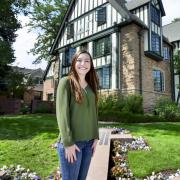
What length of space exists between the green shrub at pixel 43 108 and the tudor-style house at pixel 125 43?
15.7ft

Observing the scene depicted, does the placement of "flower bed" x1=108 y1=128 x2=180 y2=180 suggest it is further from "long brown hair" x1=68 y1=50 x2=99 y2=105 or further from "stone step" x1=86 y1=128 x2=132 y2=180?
"long brown hair" x1=68 y1=50 x2=99 y2=105

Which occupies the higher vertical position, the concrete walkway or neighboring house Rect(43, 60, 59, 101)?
neighboring house Rect(43, 60, 59, 101)

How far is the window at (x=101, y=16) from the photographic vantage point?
21.1 m

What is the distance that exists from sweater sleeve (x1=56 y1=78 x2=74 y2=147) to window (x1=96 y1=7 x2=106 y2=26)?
19016 mm

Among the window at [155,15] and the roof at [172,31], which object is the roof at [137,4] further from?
the roof at [172,31]

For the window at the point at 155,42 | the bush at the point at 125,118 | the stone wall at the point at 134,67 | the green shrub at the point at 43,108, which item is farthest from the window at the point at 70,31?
the bush at the point at 125,118

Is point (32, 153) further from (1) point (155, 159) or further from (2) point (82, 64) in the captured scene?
(2) point (82, 64)

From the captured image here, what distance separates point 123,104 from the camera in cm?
1752

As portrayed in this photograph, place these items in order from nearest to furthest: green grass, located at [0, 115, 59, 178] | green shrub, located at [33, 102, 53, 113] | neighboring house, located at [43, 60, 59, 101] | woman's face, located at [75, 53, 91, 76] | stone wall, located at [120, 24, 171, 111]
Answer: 1. woman's face, located at [75, 53, 91, 76]
2. green grass, located at [0, 115, 59, 178]
3. stone wall, located at [120, 24, 171, 111]
4. green shrub, located at [33, 102, 53, 113]
5. neighboring house, located at [43, 60, 59, 101]

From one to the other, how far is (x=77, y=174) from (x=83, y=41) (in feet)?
67.4

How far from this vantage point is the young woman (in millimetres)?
2705

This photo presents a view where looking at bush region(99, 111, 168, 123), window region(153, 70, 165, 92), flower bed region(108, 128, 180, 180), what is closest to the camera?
flower bed region(108, 128, 180, 180)

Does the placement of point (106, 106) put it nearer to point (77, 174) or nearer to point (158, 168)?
point (158, 168)

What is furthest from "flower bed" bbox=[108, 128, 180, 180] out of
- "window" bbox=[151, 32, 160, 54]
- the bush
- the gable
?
"window" bbox=[151, 32, 160, 54]
